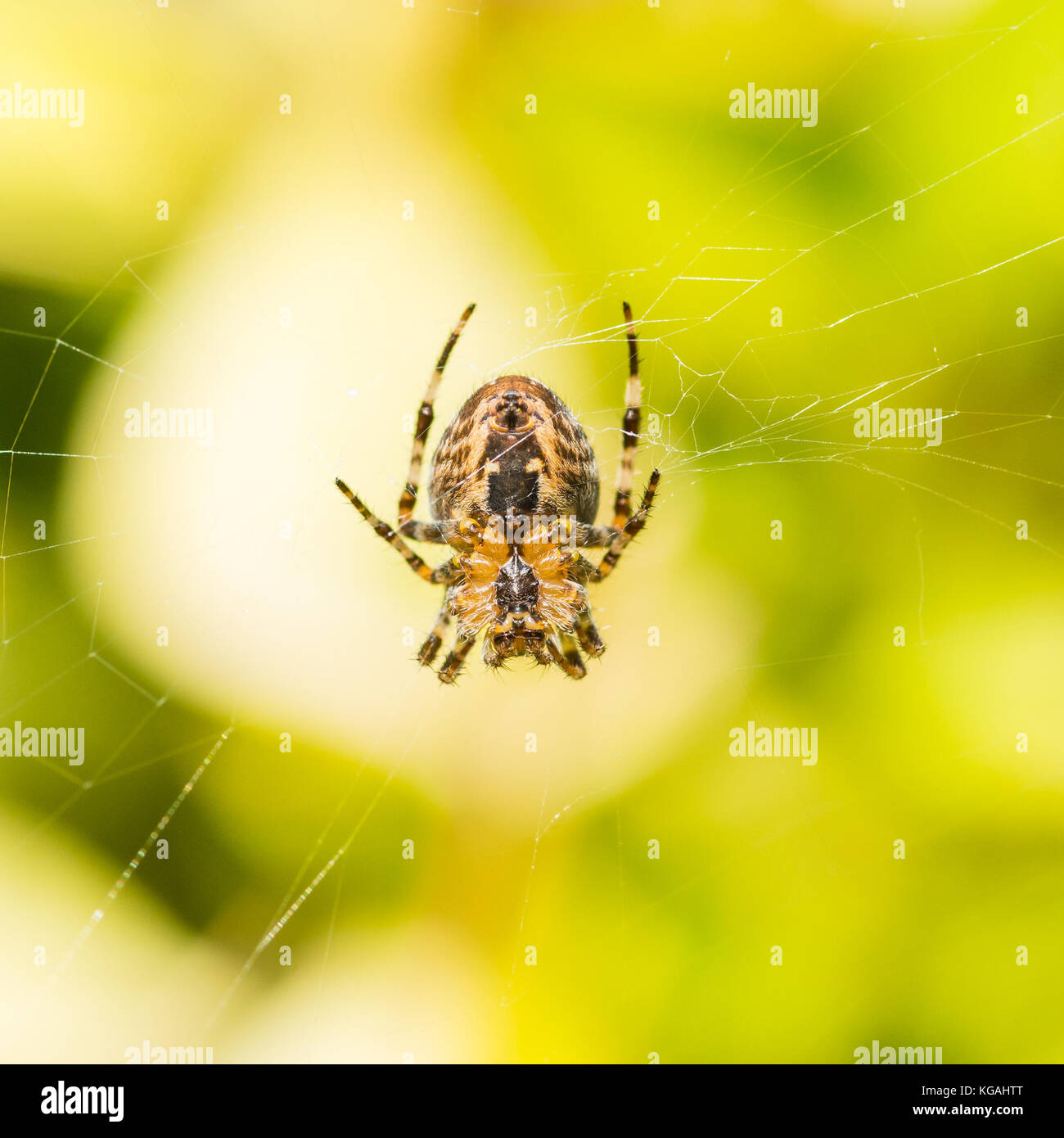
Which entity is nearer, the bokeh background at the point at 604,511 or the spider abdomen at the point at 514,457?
the spider abdomen at the point at 514,457

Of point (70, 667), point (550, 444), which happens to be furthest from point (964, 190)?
point (70, 667)

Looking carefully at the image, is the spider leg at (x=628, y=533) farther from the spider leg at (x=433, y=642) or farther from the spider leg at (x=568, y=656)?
the spider leg at (x=433, y=642)

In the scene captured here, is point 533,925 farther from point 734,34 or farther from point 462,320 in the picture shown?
point 734,34
